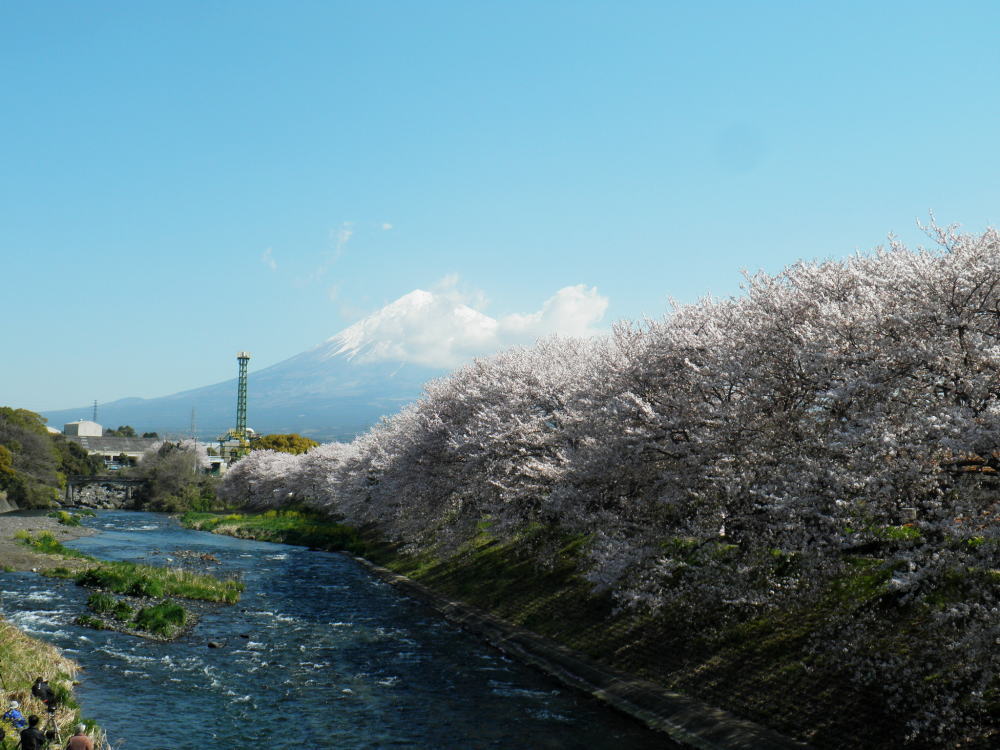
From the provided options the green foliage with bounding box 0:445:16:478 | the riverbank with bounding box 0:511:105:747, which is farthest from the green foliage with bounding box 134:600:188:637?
the green foliage with bounding box 0:445:16:478

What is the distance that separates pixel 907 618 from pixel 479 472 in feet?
68.3

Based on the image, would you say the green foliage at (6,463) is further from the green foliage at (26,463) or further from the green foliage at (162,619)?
the green foliage at (162,619)

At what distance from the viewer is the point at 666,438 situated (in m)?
23.0

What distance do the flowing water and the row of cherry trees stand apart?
16.4ft

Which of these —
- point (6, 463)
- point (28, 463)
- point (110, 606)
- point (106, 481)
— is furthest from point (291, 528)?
point (106, 481)

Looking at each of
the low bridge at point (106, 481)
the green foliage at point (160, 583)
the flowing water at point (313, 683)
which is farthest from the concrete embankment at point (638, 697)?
the low bridge at point (106, 481)

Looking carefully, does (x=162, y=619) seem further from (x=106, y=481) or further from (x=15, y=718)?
(x=106, y=481)

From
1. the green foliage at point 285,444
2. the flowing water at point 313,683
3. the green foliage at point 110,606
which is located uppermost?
the green foliage at point 285,444

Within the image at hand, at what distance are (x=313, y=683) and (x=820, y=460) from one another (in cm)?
1755

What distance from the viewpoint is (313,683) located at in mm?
25359

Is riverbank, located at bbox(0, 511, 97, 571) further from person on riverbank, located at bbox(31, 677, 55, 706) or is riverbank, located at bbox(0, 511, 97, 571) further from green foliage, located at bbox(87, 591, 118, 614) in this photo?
person on riverbank, located at bbox(31, 677, 55, 706)

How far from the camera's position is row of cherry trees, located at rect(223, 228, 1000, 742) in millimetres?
14297

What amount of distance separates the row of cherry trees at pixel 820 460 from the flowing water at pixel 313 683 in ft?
16.4

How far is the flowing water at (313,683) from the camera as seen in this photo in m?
20.9
